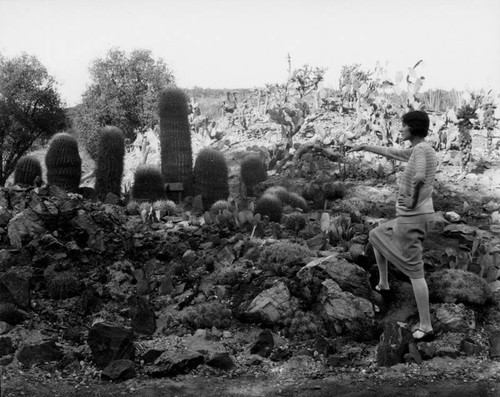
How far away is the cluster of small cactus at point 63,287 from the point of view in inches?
243

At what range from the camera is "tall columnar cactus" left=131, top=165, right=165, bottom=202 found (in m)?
9.52

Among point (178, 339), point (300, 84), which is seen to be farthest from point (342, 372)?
point (300, 84)

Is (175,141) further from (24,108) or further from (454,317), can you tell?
(24,108)

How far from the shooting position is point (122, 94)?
1902 cm

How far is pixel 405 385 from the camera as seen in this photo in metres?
4.60

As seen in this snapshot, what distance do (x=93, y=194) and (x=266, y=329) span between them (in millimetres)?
5351

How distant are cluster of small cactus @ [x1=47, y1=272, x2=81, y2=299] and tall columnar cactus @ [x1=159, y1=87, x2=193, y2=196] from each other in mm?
4070

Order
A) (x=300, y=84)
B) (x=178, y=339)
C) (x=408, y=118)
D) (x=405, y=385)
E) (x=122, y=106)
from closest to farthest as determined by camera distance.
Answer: (x=405, y=385) → (x=408, y=118) → (x=178, y=339) → (x=300, y=84) → (x=122, y=106)

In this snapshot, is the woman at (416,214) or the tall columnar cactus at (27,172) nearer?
the woman at (416,214)

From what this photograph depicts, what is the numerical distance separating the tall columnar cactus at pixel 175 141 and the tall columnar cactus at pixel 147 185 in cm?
59

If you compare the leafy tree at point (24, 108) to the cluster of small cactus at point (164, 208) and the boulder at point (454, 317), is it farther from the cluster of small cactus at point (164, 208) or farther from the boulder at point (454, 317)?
the boulder at point (454, 317)

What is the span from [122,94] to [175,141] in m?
9.43

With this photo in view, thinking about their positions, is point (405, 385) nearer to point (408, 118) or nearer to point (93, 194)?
point (408, 118)

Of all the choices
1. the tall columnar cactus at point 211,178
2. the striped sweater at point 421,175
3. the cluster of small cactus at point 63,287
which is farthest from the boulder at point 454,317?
the tall columnar cactus at point 211,178
